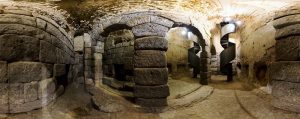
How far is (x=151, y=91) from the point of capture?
4.39m

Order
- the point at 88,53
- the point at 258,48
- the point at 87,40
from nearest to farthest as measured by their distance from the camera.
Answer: the point at 258,48 → the point at 87,40 → the point at 88,53

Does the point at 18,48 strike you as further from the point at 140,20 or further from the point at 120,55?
the point at 120,55

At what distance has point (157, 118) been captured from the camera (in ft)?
13.3

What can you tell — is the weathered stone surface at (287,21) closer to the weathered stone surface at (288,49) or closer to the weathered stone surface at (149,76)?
the weathered stone surface at (288,49)

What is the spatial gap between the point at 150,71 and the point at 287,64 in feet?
8.39

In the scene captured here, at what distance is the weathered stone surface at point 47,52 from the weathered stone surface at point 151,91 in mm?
1805

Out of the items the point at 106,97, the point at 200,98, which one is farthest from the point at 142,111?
the point at 200,98

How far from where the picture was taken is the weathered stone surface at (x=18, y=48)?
301 cm

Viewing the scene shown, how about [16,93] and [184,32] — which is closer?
[16,93]

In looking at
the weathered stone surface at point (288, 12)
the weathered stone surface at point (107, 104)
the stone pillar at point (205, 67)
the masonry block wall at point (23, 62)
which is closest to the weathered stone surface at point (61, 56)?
the masonry block wall at point (23, 62)

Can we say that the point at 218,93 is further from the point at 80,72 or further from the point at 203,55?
the point at 80,72

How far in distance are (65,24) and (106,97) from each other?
227 centimetres

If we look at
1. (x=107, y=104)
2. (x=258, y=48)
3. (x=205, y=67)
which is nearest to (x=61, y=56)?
(x=107, y=104)

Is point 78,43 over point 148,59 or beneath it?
over
